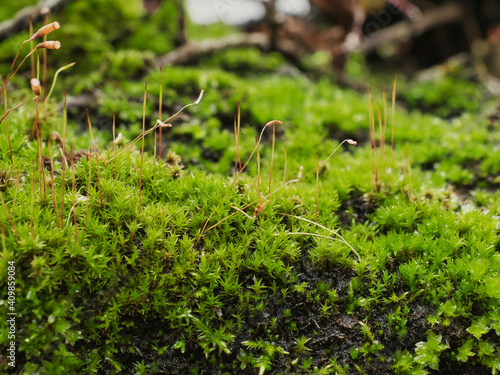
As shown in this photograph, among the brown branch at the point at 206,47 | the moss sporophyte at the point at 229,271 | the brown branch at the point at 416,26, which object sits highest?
the brown branch at the point at 416,26

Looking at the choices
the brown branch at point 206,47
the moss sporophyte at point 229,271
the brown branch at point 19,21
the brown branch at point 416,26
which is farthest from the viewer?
the brown branch at point 416,26

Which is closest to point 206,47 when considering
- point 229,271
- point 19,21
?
point 19,21

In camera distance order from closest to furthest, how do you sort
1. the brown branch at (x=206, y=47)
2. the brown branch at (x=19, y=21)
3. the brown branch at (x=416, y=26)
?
the brown branch at (x=19, y=21) → the brown branch at (x=206, y=47) → the brown branch at (x=416, y=26)

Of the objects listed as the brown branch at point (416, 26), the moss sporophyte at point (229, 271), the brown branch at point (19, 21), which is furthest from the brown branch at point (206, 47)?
the moss sporophyte at point (229, 271)

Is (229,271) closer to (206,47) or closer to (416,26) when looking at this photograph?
(206,47)

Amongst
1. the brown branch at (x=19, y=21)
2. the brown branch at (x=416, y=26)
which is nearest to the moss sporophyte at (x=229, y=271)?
the brown branch at (x=19, y=21)

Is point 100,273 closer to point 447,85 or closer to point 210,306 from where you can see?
point 210,306

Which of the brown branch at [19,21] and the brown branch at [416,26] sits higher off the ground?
the brown branch at [416,26]

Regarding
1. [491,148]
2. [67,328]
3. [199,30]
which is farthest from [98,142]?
[491,148]

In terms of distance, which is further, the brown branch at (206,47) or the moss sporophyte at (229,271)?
the brown branch at (206,47)

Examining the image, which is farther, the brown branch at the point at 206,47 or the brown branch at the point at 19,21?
the brown branch at the point at 206,47

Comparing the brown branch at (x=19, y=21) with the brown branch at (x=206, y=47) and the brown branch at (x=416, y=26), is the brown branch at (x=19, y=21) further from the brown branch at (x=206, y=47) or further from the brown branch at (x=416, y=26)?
the brown branch at (x=416, y=26)
